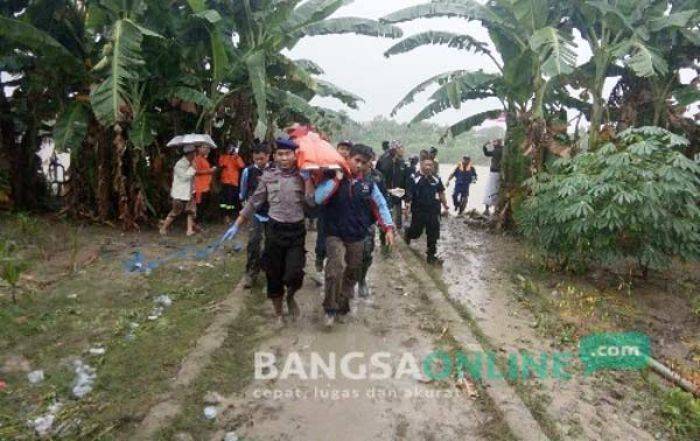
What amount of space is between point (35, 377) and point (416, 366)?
2.97m

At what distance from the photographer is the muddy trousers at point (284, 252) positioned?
4648mm

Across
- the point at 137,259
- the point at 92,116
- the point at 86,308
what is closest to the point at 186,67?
the point at 92,116

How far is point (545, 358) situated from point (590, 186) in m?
2.76

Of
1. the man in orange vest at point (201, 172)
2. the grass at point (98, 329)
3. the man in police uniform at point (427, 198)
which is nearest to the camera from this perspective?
the grass at point (98, 329)

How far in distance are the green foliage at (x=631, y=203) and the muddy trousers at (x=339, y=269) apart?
124 inches

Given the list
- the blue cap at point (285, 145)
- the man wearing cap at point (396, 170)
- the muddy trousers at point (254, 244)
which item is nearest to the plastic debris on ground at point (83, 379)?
the muddy trousers at point (254, 244)

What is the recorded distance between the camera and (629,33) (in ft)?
32.1

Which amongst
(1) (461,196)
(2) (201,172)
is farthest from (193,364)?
(1) (461,196)

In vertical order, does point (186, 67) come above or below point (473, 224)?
above

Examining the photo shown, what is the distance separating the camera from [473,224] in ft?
39.0

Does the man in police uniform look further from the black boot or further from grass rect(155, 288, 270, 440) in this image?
grass rect(155, 288, 270, 440)

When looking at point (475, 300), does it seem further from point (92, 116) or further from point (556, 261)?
point (92, 116)

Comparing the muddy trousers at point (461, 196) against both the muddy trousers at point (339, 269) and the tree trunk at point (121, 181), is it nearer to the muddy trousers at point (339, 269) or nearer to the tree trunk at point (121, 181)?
the tree trunk at point (121, 181)

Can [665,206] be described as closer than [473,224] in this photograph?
Yes
